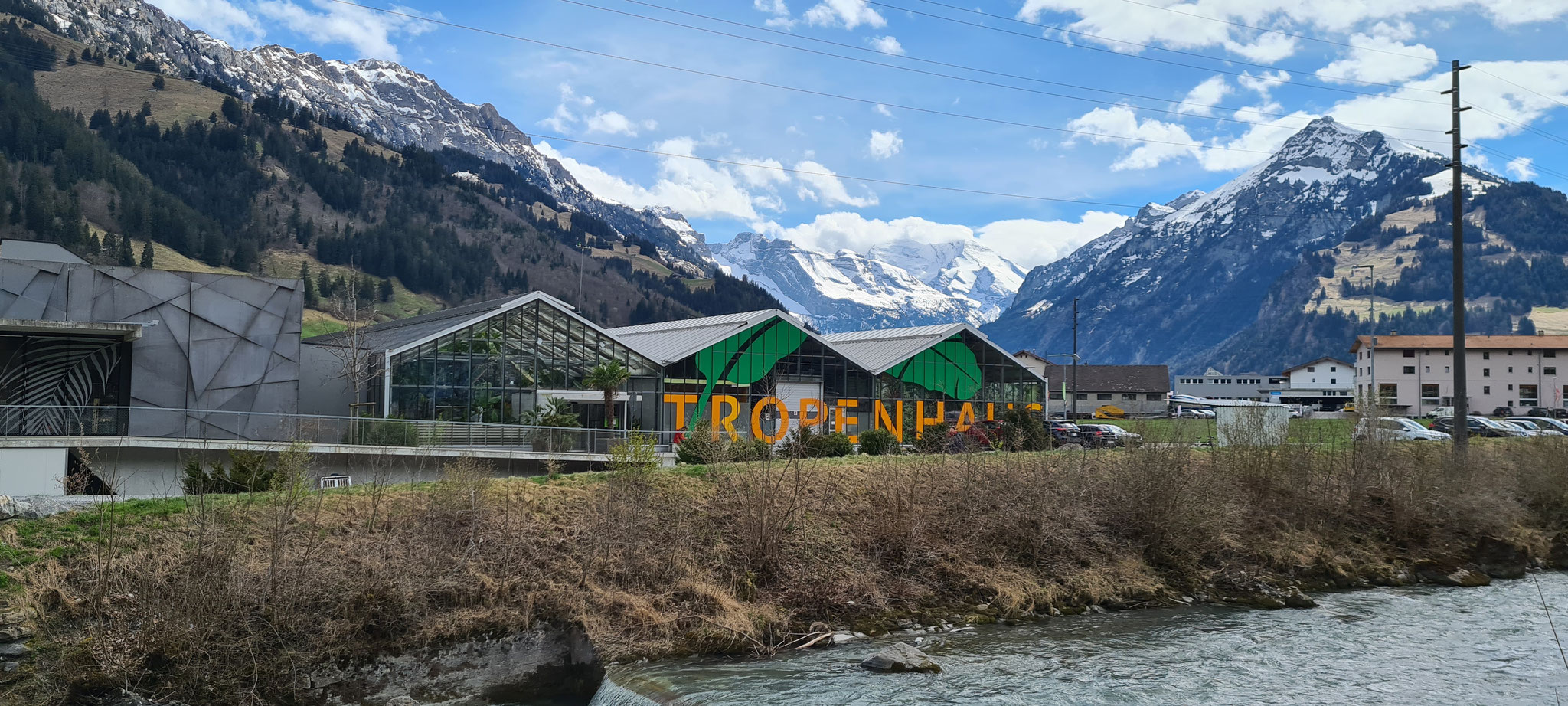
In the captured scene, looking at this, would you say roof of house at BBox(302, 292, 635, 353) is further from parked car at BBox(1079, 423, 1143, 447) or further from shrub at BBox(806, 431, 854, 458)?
parked car at BBox(1079, 423, 1143, 447)

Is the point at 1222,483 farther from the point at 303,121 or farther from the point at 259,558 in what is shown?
the point at 303,121

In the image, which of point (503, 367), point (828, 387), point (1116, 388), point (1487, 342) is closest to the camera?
point (503, 367)

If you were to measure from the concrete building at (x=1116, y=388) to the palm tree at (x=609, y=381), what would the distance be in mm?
75741

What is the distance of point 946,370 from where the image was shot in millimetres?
55500

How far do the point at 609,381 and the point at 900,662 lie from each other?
25452mm

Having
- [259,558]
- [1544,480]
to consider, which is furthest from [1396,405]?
Answer: [259,558]

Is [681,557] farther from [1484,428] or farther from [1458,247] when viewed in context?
[1484,428]

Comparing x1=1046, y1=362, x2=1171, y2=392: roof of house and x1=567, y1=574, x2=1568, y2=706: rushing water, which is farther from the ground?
x1=1046, y1=362, x2=1171, y2=392: roof of house

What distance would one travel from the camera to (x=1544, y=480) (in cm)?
3278

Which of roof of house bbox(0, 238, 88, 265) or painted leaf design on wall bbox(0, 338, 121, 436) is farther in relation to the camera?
roof of house bbox(0, 238, 88, 265)

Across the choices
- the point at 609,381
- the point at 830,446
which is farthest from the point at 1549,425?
the point at 609,381

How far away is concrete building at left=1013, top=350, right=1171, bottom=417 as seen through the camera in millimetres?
113188

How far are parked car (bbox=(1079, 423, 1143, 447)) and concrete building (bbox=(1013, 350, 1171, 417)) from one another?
178 ft

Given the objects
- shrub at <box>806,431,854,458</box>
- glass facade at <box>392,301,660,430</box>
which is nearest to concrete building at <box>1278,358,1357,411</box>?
shrub at <box>806,431,854,458</box>
